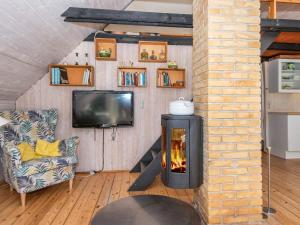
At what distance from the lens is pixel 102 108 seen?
3.72 m

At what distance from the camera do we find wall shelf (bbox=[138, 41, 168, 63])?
3.97 metres

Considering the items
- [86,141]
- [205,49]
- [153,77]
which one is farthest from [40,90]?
[205,49]

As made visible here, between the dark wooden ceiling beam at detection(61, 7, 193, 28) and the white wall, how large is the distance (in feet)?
3.25

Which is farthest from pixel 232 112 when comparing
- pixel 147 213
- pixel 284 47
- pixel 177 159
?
pixel 284 47

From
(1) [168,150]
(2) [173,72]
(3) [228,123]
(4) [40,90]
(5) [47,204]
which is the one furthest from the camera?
(2) [173,72]

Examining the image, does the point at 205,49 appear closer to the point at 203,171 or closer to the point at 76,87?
the point at 203,171

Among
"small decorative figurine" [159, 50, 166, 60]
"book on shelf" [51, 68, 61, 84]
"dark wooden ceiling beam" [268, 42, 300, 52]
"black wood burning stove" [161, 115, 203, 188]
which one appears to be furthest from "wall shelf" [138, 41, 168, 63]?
"dark wooden ceiling beam" [268, 42, 300, 52]

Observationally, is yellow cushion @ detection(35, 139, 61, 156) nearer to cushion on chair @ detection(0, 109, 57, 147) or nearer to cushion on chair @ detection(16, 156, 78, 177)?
cushion on chair @ detection(0, 109, 57, 147)

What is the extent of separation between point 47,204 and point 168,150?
1569mm

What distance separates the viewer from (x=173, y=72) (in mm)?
4105

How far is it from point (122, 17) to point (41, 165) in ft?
6.91

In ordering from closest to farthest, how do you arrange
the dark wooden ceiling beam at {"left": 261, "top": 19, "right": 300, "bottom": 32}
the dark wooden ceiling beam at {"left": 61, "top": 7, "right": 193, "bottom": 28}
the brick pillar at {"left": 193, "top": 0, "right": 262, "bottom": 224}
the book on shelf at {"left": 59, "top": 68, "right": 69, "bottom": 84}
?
the brick pillar at {"left": 193, "top": 0, "right": 262, "bottom": 224} < the dark wooden ceiling beam at {"left": 61, "top": 7, "right": 193, "bottom": 28} < the dark wooden ceiling beam at {"left": 261, "top": 19, "right": 300, "bottom": 32} < the book on shelf at {"left": 59, "top": 68, "right": 69, "bottom": 84}

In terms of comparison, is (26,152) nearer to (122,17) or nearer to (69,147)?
(69,147)

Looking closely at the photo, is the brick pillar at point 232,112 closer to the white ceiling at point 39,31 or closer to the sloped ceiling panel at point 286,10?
the white ceiling at point 39,31
